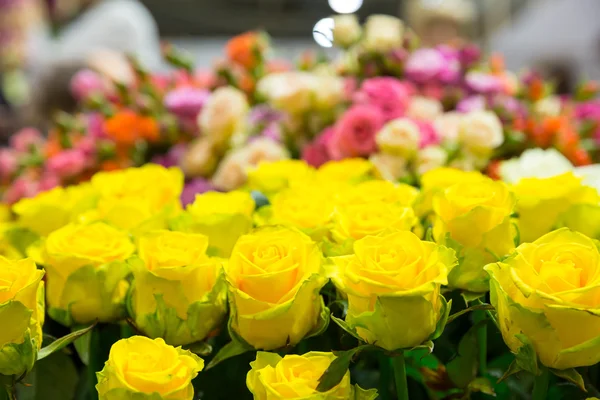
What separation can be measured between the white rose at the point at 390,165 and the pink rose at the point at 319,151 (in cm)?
14

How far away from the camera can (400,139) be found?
833mm

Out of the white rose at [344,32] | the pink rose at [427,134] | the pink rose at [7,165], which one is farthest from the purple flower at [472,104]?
the pink rose at [7,165]

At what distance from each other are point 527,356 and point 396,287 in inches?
3.4

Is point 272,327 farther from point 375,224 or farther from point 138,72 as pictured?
point 138,72


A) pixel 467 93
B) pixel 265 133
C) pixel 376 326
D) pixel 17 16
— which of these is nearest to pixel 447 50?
pixel 467 93

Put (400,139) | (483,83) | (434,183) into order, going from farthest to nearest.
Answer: (483,83) → (400,139) → (434,183)

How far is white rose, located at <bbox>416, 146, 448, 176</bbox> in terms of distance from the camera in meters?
0.83

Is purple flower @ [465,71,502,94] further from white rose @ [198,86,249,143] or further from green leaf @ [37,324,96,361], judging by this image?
green leaf @ [37,324,96,361]

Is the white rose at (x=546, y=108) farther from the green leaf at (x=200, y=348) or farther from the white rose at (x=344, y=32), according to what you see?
the green leaf at (x=200, y=348)

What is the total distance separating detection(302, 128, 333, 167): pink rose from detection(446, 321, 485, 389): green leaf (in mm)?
563

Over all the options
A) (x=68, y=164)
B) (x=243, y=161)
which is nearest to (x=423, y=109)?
(x=243, y=161)

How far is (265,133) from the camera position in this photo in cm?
109

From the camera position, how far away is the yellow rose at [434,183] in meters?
0.53

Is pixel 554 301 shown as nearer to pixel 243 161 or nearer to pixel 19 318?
pixel 19 318
